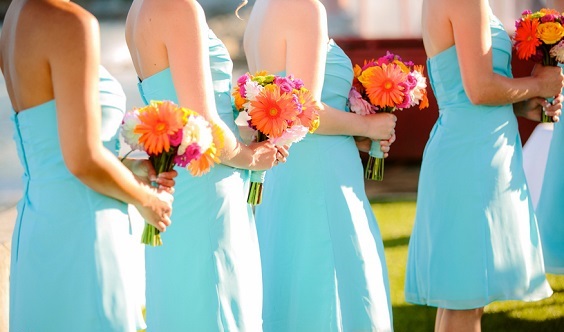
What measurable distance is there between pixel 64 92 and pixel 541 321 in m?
4.61

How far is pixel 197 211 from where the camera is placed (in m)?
3.86

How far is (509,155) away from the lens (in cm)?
518

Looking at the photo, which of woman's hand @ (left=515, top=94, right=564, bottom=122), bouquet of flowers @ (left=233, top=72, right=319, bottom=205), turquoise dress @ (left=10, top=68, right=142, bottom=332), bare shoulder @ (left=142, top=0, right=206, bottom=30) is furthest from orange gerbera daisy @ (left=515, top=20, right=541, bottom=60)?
turquoise dress @ (left=10, top=68, right=142, bottom=332)

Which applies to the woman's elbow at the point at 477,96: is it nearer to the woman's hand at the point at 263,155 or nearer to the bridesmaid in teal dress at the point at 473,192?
the bridesmaid in teal dress at the point at 473,192

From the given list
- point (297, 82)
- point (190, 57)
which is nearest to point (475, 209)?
point (297, 82)

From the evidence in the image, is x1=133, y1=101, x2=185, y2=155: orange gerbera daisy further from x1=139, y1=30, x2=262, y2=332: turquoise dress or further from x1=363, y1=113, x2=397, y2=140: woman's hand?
x1=363, y1=113, x2=397, y2=140: woman's hand

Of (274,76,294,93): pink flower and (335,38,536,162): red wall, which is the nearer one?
(274,76,294,93): pink flower

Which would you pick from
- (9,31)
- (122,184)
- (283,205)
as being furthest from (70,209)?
(283,205)

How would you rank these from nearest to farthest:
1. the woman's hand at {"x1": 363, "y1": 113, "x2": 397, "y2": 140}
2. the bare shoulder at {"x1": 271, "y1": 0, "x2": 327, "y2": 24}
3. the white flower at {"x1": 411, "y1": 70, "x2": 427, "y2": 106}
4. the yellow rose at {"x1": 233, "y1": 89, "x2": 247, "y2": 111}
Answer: the yellow rose at {"x1": 233, "y1": 89, "x2": 247, "y2": 111} < the bare shoulder at {"x1": 271, "y1": 0, "x2": 327, "y2": 24} < the woman's hand at {"x1": 363, "y1": 113, "x2": 397, "y2": 140} < the white flower at {"x1": 411, "y1": 70, "x2": 427, "y2": 106}

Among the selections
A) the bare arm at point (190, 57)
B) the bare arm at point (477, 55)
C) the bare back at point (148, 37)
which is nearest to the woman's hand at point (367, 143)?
the bare arm at point (477, 55)

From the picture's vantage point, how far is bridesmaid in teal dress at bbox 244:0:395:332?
455 cm

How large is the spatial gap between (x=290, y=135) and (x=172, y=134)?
2.61ft

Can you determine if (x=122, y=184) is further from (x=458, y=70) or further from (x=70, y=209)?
(x=458, y=70)

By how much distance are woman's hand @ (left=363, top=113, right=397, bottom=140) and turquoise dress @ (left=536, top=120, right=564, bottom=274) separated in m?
2.07
